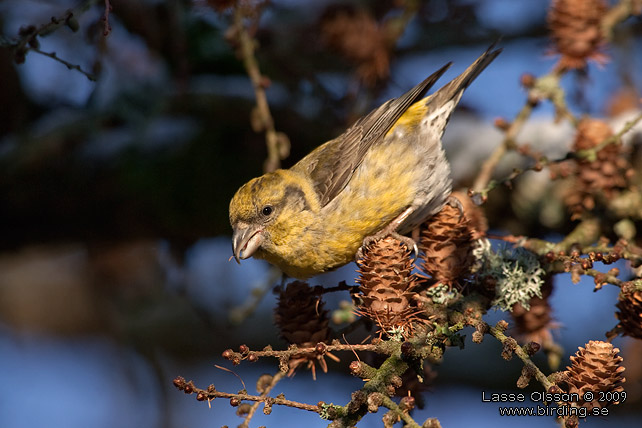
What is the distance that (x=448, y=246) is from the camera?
2566 mm

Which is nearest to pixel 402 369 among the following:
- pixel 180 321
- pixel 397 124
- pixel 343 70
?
pixel 397 124

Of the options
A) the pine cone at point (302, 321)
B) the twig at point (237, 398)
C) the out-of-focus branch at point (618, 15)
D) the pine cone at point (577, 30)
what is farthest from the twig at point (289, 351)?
the out-of-focus branch at point (618, 15)

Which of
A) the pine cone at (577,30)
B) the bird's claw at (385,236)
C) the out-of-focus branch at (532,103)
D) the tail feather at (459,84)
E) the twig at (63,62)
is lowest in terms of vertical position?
the twig at (63,62)

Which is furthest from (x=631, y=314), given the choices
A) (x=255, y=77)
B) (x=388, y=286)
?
(x=255, y=77)

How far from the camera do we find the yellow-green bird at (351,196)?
3153 mm

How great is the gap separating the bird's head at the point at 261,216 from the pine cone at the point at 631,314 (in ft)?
5.30

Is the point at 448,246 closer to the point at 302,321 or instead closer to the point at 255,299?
the point at 302,321

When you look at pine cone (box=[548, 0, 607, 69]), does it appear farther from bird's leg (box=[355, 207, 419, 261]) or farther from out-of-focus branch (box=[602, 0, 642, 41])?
bird's leg (box=[355, 207, 419, 261])

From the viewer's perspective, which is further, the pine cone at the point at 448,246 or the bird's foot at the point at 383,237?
the bird's foot at the point at 383,237

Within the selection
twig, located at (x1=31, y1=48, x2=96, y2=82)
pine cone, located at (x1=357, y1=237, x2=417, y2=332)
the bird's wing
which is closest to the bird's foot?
the bird's wing

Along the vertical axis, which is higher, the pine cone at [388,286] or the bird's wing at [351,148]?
the bird's wing at [351,148]

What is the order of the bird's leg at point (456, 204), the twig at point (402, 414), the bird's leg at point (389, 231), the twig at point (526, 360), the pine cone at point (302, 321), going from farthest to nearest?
the bird's leg at point (389, 231)
the bird's leg at point (456, 204)
the pine cone at point (302, 321)
the twig at point (526, 360)
the twig at point (402, 414)

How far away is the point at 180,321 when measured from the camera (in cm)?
602

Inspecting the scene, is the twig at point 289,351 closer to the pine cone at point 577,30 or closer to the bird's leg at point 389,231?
the bird's leg at point 389,231
